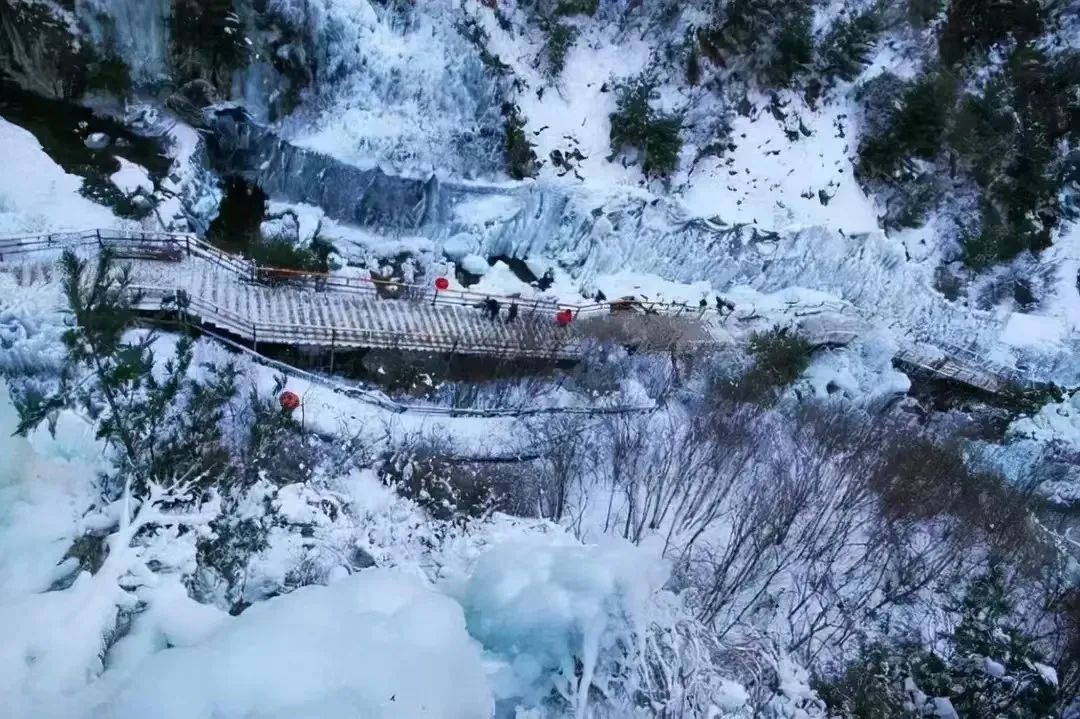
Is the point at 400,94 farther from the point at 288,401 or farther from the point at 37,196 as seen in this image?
the point at 288,401

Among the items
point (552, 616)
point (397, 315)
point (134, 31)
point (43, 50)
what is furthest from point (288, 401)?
point (43, 50)

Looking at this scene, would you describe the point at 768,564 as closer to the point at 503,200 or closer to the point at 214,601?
the point at 214,601

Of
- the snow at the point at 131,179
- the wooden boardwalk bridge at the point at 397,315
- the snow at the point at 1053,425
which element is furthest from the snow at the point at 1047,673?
the snow at the point at 131,179

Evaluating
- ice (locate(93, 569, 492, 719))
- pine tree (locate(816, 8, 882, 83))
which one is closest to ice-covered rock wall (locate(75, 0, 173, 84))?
ice (locate(93, 569, 492, 719))

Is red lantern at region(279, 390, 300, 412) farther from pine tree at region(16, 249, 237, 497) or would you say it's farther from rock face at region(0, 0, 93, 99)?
rock face at region(0, 0, 93, 99)

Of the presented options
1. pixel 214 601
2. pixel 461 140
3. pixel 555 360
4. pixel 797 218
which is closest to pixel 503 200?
pixel 461 140

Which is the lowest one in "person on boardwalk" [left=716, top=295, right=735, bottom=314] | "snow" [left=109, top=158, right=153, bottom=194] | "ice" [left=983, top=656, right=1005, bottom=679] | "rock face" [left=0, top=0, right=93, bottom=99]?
"ice" [left=983, top=656, right=1005, bottom=679]

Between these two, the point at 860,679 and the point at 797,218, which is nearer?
the point at 860,679
